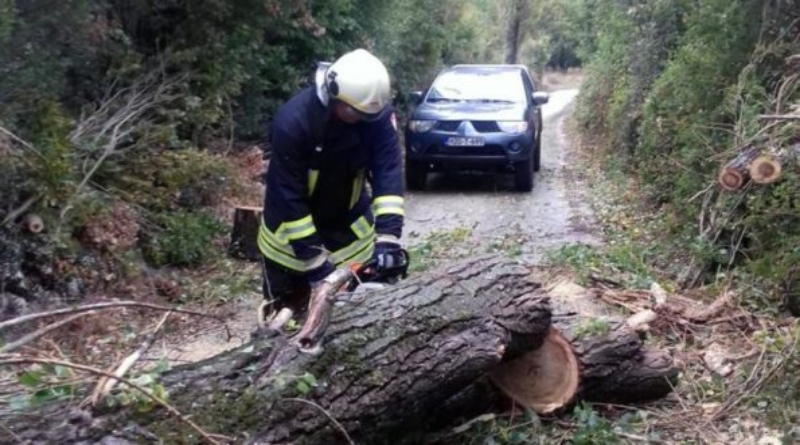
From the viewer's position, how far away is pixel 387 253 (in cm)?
435

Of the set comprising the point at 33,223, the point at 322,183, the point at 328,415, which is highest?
the point at 322,183

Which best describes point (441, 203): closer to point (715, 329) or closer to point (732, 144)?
point (732, 144)

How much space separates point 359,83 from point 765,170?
3.36 metres

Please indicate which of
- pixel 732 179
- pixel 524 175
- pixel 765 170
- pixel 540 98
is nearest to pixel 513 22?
pixel 540 98

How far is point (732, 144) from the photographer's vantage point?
730cm

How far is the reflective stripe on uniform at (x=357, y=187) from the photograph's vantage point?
179 inches

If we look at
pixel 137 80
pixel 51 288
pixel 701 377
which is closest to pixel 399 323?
pixel 701 377

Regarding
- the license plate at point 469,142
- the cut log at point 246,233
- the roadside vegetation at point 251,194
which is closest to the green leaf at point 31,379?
the roadside vegetation at point 251,194

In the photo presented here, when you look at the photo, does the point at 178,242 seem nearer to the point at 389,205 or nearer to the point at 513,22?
the point at 389,205

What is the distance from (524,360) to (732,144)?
146 inches

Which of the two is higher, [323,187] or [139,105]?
[323,187]

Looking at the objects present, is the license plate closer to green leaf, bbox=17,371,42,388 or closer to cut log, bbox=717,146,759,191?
cut log, bbox=717,146,759,191

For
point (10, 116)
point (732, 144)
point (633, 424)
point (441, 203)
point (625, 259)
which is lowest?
point (441, 203)

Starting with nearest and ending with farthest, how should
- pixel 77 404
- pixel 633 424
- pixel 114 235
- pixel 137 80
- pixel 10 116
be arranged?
pixel 77 404, pixel 633 424, pixel 10 116, pixel 114 235, pixel 137 80
